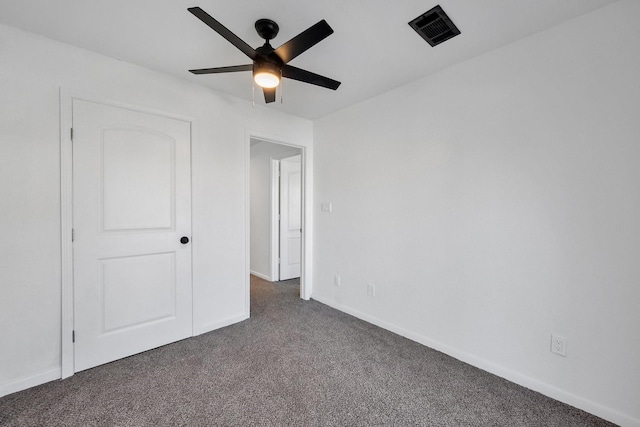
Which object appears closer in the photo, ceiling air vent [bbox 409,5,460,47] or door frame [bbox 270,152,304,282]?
ceiling air vent [bbox 409,5,460,47]

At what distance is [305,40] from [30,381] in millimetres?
2865

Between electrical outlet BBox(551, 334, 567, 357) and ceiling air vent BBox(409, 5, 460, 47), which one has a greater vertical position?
ceiling air vent BBox(409, 5, 460, 47)

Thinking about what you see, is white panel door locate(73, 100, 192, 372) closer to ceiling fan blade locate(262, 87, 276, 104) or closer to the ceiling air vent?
ceiling fan blade locate(262, 87, 276, 104)

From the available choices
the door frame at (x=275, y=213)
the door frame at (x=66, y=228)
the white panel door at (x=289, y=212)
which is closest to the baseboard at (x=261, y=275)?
the door frame at (x=275, y=213)

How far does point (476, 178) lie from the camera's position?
2.21m

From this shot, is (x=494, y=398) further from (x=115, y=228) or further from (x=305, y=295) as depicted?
(x=115, y=228)

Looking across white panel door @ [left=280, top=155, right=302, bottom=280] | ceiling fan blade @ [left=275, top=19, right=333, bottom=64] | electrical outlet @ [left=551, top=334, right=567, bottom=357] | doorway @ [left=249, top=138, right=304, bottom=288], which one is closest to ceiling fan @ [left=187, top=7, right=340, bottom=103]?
ceiling fan blade @ [left=275, top=19, right=333, bottom=64]

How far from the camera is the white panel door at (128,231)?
210cm

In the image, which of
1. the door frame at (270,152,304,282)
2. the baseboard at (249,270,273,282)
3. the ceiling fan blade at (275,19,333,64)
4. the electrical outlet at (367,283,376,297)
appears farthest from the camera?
the baseboard at (249,270,273,282)

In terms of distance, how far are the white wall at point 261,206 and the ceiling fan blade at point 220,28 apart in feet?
8.88

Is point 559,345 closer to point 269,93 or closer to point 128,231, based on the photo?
point 269,93

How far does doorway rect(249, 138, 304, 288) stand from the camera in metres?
4.45

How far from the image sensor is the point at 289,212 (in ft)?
15.0

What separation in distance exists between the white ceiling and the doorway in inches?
81.6
